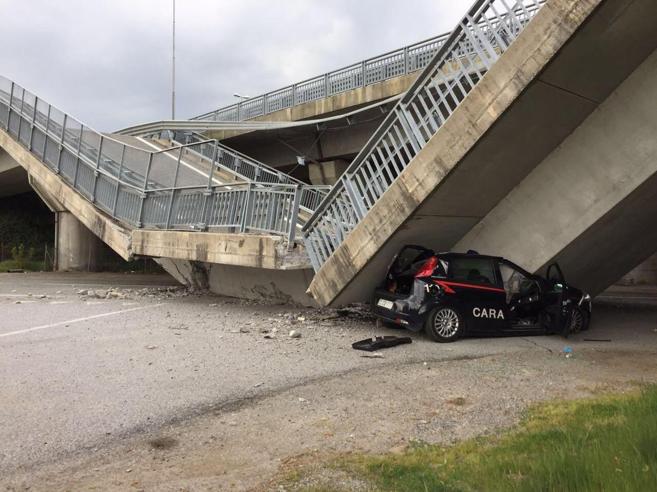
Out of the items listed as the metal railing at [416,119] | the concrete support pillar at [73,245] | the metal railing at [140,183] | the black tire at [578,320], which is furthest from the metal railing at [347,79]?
the concrete support pillar at [73,245]

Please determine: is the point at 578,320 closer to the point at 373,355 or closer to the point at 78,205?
the point at 373,355

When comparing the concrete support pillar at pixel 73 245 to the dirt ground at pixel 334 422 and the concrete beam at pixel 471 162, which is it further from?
the dirt ground at pixel 334 422

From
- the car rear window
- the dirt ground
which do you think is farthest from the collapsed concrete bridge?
the dirt ground

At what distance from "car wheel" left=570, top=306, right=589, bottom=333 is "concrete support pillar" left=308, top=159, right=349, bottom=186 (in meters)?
12.9

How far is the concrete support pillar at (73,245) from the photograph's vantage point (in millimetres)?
22781

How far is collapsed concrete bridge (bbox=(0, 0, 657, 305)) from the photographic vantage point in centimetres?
593

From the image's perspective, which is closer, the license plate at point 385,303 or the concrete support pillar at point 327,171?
the license plate at point 385,303

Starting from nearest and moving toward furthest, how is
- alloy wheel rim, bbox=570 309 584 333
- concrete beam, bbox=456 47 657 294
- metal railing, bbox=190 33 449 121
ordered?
concrete beam, bbox=456 47 657 294 → alloy wheel rim, bbox=570 309 584 333 → metal railing, bbox=190 33 449 121

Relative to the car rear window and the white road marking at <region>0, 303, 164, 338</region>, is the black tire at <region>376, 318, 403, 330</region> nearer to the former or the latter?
the car rear window

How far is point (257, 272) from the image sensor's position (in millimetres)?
11578

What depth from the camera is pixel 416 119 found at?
806 centimetres

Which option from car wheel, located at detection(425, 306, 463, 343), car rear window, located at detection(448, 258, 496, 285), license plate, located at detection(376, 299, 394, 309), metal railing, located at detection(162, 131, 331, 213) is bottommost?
car wheel, located at detection(425, 306, 463, 343)

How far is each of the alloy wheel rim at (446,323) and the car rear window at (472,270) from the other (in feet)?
1.57

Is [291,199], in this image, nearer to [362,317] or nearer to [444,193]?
[362,317]
